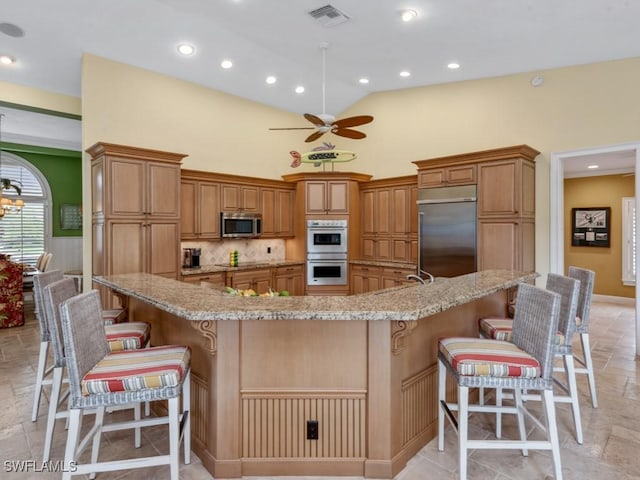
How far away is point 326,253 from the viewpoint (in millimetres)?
6371

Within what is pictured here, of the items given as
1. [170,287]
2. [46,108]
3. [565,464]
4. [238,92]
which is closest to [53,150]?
[46,108]

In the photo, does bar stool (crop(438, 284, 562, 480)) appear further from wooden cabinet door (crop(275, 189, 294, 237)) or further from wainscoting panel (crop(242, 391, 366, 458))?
wooden cabinet door (crop(275, 189, 294, 237))

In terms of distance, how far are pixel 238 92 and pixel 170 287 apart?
4.44m

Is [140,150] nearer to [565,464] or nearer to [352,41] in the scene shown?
[352,41]

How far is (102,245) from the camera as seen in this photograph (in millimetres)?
4352

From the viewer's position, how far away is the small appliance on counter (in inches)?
220

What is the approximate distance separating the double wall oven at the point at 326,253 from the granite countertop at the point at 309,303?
370cm

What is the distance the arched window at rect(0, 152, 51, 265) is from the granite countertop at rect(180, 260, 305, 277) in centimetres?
480

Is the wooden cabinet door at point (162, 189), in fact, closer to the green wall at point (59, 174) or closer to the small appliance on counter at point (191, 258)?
the small appliance on counter at point (191, 258)

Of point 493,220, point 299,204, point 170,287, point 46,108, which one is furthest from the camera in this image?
point 299,204

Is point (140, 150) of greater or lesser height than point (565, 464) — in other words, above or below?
above

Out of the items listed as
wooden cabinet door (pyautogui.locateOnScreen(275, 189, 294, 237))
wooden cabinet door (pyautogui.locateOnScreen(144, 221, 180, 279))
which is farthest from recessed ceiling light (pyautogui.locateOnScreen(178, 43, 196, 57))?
wooden cabinet door (pyautogui.locateOnScreen(275, 189, 294, 237))

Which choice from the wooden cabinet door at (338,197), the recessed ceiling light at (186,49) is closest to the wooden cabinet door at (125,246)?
the recessed ceiling light at (186,49)

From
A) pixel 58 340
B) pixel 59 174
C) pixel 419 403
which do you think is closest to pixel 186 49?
pixel 58 340
